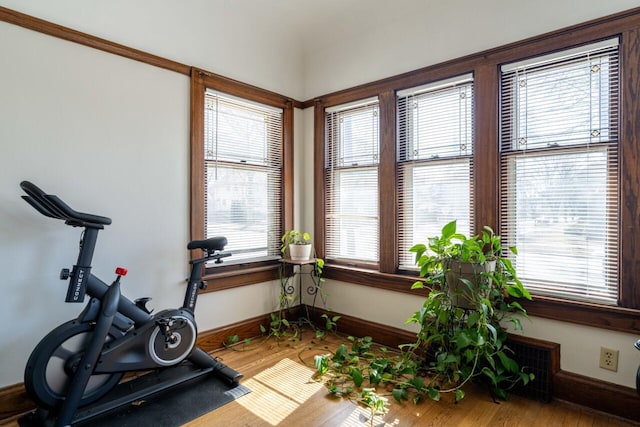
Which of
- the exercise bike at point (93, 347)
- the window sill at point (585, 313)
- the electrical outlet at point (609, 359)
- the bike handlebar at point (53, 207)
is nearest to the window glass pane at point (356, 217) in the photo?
the window sill at point (585, 313)

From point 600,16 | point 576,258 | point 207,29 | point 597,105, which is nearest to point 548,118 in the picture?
point 597,105

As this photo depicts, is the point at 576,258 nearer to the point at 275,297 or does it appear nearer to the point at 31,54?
the point at 275,297

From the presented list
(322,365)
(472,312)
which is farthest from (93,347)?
(472,312)

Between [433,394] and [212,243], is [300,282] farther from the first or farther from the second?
[433,394]

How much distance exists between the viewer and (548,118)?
7.25 ft

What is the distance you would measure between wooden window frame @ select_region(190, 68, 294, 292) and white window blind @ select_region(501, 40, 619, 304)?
73.3 inches

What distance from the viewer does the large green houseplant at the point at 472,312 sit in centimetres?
206

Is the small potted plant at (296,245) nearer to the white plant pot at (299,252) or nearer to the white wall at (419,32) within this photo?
the white plant pot at (299,252)

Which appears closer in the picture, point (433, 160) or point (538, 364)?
point (538, 364)

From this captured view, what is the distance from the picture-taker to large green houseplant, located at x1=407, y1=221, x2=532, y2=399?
6.77 ft

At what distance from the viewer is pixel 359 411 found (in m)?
1.99

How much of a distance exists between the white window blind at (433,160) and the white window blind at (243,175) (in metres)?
1.18

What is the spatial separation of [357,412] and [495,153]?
72.6 inches

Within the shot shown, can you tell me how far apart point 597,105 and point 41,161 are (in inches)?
128
